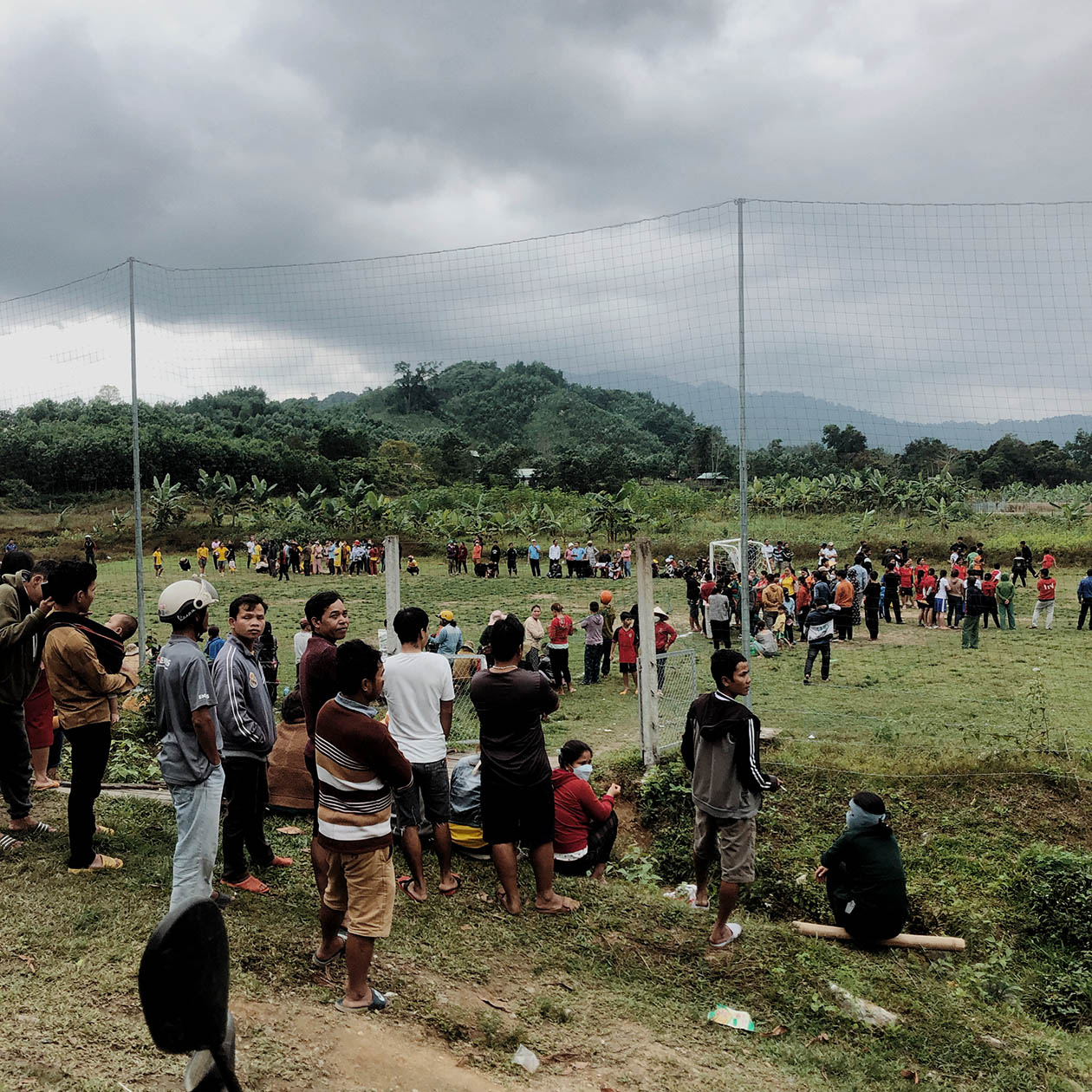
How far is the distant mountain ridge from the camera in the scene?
7.41 m

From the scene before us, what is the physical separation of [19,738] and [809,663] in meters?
10.6

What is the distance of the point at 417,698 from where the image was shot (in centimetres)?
499

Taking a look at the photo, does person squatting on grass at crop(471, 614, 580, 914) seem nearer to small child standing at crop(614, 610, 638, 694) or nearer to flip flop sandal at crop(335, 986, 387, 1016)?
flip flop sandal at crop(335, 986, 387, 1016)

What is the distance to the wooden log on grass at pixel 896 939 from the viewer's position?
17.5 ft

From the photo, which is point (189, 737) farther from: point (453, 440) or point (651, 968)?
point (453, 440)

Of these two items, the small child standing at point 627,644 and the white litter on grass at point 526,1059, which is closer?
the white litter on grass at point 526,1059

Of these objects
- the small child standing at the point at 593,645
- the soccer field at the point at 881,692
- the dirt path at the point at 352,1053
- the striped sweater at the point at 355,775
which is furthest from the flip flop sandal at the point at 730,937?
the small child standing at the point at 593,645

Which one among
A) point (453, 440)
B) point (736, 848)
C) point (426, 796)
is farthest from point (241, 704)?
point (453, 440)

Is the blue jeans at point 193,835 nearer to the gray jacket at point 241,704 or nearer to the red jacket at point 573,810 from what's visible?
the gray jacket at point 241,704

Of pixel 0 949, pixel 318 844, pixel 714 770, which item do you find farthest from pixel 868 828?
pixel 0 949

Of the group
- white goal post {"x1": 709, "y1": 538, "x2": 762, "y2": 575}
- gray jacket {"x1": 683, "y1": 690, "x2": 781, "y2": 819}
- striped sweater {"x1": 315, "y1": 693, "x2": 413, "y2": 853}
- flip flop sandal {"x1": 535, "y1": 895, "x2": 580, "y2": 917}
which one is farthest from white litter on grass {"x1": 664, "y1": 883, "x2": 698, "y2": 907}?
white goal post {"x1": 709, "y1": 538, "x2": 762, "y2": 575}

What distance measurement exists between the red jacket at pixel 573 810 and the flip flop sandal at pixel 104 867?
8.34 ft

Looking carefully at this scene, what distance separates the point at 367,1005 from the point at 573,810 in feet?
6.95

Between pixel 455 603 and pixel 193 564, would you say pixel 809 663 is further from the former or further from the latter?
pixel 193 564
